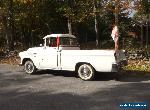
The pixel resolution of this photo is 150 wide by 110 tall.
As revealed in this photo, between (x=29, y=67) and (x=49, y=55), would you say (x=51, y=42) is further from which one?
(x=29, y=67)

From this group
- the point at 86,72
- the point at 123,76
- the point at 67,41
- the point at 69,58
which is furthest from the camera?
the point at 67,41

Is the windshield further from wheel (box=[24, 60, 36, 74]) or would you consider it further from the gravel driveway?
wheel (box=[24, 60, 36, 74])

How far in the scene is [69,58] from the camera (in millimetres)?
12977

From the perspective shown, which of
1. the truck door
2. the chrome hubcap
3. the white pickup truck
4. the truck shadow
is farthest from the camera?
the truck door

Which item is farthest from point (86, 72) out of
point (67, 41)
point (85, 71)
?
point (67, 41)

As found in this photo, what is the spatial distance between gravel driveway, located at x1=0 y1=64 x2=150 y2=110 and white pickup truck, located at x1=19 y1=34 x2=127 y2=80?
18.6 inches

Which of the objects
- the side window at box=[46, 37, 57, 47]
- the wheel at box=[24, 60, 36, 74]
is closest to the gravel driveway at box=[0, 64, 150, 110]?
the wheel at box=[24, 60, 36, 74]

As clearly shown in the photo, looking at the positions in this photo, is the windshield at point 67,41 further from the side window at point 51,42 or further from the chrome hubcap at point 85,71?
the chrome hubcap at point 85,71

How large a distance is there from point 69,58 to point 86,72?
0.90 m

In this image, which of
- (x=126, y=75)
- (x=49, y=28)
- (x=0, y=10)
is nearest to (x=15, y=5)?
(x=0, y=10)

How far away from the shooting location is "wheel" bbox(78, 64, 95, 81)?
12.5 metres

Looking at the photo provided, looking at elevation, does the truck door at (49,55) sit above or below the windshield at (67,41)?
below

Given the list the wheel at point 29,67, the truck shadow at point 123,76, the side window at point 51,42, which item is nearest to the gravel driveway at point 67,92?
the truck shadow at point 123,76

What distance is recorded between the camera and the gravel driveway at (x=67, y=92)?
9.09 m
